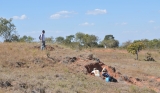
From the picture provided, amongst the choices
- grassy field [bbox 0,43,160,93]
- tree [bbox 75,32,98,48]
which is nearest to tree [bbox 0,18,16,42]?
grassy field [bbox 0,43,160,93]

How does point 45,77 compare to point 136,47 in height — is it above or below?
below

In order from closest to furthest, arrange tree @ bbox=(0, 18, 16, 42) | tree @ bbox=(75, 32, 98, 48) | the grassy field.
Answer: the grassy field, tree @ bbox=(0, 18, 16, 42), tree @ bbox=(75, 32, 98, 48)

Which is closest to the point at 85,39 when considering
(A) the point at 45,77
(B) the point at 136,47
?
(B) the point at 136,47

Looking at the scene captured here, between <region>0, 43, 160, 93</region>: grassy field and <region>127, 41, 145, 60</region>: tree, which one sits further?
<region>127, 41, 145, 60</region>: tree

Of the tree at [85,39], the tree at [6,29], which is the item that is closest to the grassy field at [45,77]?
the tree at [6,29]

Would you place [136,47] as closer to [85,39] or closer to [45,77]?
[85,39]

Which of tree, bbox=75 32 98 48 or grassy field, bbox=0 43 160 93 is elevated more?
tree, bbox=75 32 98 48

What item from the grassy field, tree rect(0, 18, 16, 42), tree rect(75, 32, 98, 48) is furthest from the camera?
tree rect(75, 32, 98, 48)

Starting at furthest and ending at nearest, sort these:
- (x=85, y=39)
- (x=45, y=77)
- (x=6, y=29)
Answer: (x=85, y=39) < (x=6, y=29) < (x=45, y=77)

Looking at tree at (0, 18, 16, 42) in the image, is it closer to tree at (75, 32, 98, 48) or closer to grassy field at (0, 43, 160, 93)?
grassy field at (0, 43, 160, 93)

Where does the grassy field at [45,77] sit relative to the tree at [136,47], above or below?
below

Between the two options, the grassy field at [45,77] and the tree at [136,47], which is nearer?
the grassy field at [45,77]

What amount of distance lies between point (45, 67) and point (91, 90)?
4185 millimetres

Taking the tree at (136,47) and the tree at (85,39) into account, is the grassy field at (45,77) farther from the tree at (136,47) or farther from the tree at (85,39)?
the tree at (85,39)
